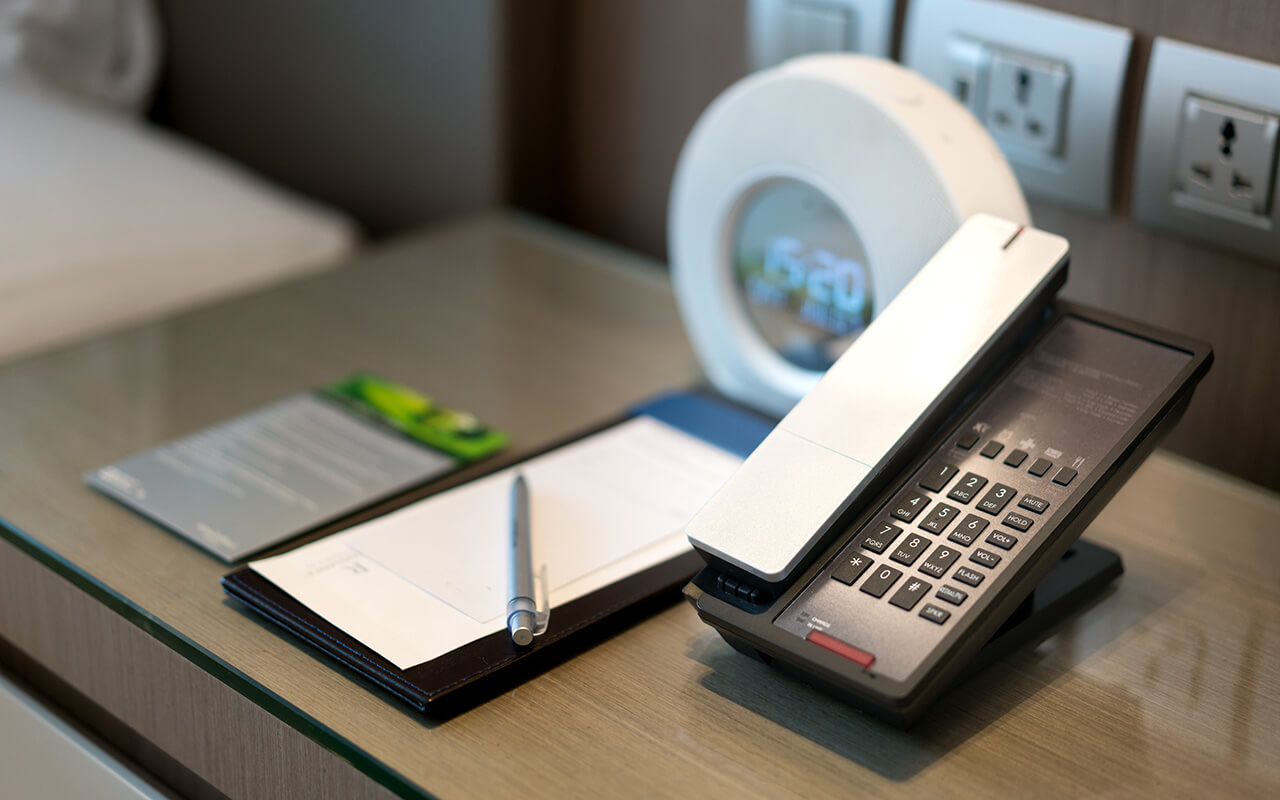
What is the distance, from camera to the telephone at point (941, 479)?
46 centimetres

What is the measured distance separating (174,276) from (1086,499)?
71 cm

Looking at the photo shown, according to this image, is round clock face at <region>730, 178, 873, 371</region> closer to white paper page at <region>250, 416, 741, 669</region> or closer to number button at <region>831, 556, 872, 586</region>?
white paper page at <region>250, 416, 741, 669</region>

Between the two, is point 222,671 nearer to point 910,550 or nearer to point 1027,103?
point 910,550

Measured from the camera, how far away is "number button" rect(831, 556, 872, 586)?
47cm

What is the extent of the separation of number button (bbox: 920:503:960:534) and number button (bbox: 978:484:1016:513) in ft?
0.04

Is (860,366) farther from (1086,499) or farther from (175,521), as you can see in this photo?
(175,521)

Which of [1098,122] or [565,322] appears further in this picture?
[565,322]

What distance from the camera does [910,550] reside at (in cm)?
48

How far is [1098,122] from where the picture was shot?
0.67m

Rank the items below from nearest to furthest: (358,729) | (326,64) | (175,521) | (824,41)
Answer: (358,729), (175,521), (824,41), (326,64)

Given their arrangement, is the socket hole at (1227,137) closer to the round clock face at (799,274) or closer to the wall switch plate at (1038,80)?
the wall switch plate at (1038,80)

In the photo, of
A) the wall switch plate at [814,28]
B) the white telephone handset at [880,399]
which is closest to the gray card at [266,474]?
the white telephone handset at [880,399]

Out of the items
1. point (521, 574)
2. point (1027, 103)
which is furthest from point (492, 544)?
point (1027, 103)

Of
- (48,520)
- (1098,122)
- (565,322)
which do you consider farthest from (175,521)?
(1098,122)
